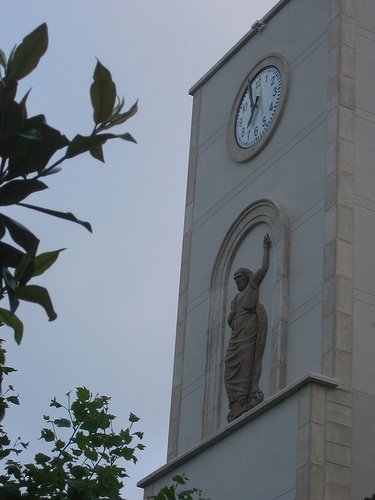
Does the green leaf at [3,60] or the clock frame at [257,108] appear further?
the clock frame at [257,108]

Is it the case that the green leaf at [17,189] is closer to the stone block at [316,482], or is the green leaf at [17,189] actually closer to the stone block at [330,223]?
the stone block at [316,482]

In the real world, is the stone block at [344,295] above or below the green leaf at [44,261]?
above

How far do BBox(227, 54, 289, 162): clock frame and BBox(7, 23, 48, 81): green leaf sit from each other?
15278 mm

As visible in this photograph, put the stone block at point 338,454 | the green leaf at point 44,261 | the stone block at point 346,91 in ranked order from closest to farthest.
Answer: the green leaf at point 44,261, the stone block at point 338,454, the stone block at point 346,91

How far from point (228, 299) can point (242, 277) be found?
979mm

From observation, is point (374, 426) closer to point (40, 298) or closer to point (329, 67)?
point (329, 67)

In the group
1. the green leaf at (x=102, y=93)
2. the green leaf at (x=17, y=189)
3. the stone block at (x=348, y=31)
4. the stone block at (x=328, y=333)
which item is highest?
the stone block at (x=348, y=31)

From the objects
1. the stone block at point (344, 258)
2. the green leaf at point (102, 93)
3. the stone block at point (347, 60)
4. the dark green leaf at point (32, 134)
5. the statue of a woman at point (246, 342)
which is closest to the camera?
the dark green leaf at point (32, 134)

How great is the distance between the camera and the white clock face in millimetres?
19297

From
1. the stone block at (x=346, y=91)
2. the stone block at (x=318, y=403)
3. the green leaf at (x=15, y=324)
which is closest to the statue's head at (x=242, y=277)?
the stone block at (x=346, y=91)

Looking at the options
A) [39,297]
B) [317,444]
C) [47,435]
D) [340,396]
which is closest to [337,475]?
[317,444]

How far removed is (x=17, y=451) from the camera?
42.4ft

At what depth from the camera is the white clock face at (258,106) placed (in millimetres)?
19297

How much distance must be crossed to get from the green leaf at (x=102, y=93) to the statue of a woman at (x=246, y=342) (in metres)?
13.5
